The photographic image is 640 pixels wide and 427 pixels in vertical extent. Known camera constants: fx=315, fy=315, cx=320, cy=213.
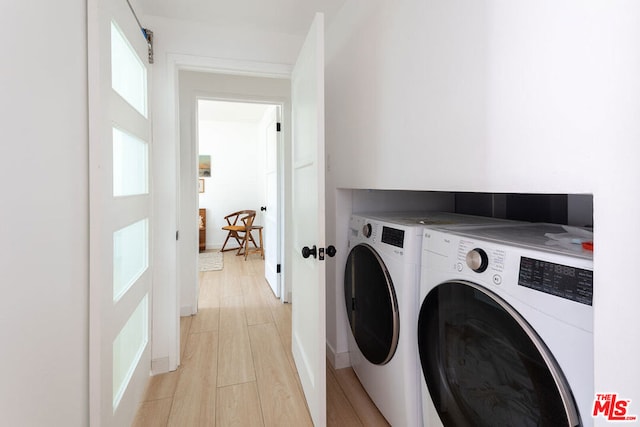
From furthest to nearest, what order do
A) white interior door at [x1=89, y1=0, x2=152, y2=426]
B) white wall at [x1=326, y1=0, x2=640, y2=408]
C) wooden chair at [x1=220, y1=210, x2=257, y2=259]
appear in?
wooden chair at [x1=220, y1=210, x2=257, y2=259]
white interior door at [x1=89, y1=0, x2=152, y2=426]
white wall at [x1=326, y1=0, x2=640, y2=408]

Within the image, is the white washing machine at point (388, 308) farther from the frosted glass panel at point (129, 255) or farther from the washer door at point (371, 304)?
the frosted glass panel at point (129, 255)

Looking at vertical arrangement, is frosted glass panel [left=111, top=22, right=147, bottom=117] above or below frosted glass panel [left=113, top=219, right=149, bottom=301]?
above

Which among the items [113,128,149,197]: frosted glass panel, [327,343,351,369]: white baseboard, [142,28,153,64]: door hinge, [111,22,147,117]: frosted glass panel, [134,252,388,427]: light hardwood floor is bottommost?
[134,252,388,427]: light hardwood floor

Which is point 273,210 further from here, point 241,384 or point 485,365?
point 485,365

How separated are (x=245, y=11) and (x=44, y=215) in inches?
67.1

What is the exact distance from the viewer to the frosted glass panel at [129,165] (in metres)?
1.41

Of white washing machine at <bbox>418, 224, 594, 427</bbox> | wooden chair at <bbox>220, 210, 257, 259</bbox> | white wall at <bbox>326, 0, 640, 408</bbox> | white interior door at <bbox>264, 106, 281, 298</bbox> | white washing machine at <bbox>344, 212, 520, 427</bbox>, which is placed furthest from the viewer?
wooden chair at <bbox>220, 210, 257, 259</bbox>

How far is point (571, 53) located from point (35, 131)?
4.12 ft

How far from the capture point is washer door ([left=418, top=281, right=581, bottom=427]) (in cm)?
71

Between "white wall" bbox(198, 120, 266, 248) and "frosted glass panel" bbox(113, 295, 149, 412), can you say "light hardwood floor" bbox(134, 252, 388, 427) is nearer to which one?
"frosted glass panel" bbox(113, 295, 149, 412)

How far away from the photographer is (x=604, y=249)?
569 mm

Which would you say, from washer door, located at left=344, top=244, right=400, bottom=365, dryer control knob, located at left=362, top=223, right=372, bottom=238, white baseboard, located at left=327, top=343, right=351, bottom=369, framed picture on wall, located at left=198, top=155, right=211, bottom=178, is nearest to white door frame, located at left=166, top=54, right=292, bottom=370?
white baseboard, located at left=327, top=343, right=351, bottom=369

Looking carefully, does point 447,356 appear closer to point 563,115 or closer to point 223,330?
point 563,115

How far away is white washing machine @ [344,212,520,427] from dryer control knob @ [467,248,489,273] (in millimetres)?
319
